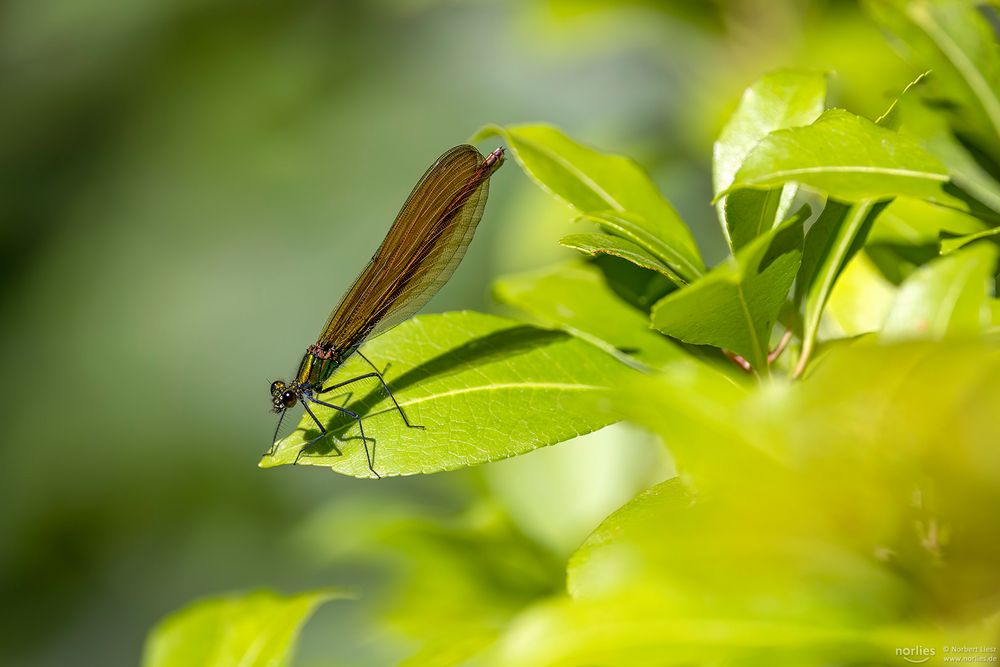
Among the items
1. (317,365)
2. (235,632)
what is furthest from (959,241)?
Answer: (317,365)

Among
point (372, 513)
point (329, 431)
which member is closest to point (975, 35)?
point (329, 431)

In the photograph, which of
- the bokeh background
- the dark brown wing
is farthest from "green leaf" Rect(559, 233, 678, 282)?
the bokeh background

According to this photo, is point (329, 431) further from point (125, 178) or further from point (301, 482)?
point (125, 178)

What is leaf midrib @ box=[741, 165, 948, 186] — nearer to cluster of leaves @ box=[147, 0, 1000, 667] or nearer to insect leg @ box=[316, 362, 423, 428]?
cluster of leaves @ box=[147, 0, 1000, 667]

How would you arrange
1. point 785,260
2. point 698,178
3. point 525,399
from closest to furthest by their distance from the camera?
point 785,260, point 525,399, point 698,178

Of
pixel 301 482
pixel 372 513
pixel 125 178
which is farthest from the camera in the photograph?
pixel 125 178

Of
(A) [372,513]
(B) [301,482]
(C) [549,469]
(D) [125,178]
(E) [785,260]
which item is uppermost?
(D) [125,178]

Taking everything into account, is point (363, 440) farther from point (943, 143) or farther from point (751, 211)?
point (943, 143)
